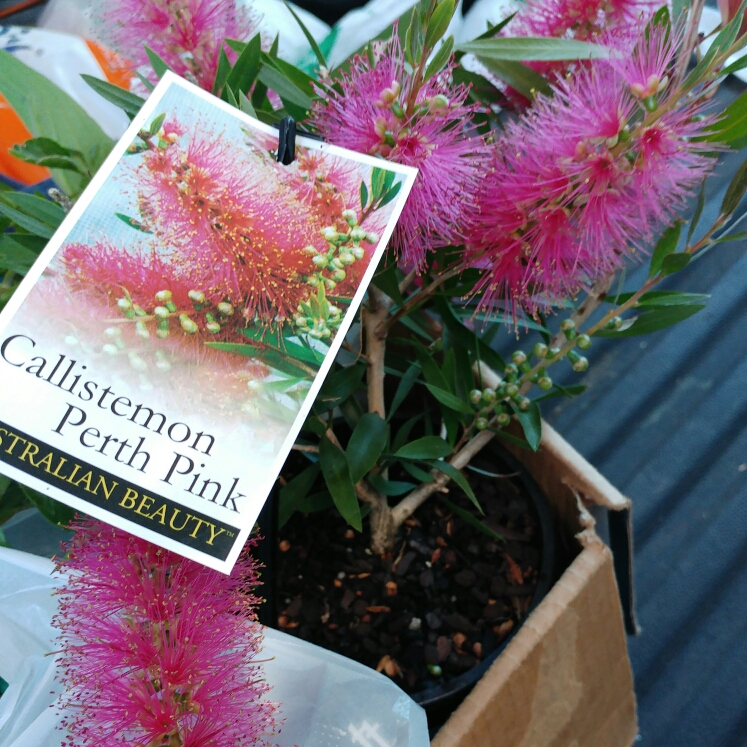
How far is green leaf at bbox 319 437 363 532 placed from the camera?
1.57 ft

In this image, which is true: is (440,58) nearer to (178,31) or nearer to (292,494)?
(178,31)

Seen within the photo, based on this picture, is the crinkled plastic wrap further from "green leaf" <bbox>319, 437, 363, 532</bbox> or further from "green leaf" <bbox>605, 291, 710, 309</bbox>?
"green leaf" <bbox>605, 291, 710, 309</bbox>

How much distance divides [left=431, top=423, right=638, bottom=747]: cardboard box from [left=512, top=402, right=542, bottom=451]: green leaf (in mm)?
139

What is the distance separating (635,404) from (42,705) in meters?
0.78

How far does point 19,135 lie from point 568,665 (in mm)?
1059

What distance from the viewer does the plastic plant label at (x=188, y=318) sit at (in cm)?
31

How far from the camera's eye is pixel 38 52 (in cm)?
96

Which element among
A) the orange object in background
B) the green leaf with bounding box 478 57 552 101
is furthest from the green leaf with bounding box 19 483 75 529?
the orange object in background

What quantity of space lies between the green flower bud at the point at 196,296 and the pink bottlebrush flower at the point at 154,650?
16 cm

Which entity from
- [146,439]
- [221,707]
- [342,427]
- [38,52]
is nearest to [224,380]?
[146,439]

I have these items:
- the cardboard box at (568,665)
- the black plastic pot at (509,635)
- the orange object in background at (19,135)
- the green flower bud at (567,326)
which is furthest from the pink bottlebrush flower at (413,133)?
the orange object in background at (19,135)

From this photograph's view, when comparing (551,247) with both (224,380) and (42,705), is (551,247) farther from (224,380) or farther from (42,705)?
(42,705)

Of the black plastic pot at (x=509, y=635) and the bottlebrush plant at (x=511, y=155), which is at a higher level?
the bottlebrush plant at (x=511, y=155)

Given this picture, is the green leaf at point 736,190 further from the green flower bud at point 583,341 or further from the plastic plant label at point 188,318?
the plastic plant label at point 188,318
